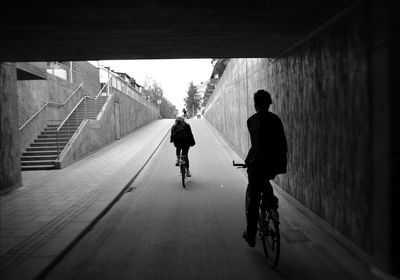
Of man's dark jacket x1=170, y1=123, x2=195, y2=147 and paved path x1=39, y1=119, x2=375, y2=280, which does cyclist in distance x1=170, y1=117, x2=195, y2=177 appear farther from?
paved path x1=39, y1=119, x2=375, y2=280

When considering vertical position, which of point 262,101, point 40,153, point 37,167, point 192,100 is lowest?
point 37,167

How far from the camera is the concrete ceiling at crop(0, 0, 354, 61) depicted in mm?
5379

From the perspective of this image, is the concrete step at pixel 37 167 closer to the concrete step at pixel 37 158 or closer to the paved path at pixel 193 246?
the concrete step at pixel 37 158

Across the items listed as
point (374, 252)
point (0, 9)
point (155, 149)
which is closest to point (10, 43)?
point (0, 9)

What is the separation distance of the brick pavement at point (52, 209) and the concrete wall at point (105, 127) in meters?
1.10

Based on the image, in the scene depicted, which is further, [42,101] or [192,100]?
[192,100]

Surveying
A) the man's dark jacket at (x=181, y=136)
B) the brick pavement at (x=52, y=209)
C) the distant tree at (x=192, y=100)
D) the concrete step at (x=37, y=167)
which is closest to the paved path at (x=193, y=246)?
the brick pavement at (x=52, y=209)

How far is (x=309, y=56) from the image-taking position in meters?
6.80

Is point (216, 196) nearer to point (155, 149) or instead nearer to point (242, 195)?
point (242, 195)

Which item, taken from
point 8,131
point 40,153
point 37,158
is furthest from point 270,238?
point 40,153

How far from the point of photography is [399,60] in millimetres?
4004

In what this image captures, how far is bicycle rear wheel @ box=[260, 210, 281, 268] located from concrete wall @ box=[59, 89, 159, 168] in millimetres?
11239

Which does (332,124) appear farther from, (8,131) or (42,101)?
(42,101)

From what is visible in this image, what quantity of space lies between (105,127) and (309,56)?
1622 centimetres
